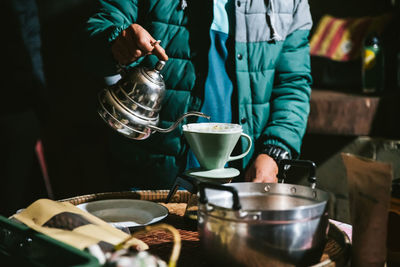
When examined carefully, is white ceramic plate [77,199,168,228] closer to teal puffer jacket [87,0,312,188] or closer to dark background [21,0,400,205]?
teal puffer jacket [87,0,312,188]

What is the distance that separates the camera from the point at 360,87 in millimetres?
3328

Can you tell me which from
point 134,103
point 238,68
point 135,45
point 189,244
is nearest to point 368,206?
point 189,244

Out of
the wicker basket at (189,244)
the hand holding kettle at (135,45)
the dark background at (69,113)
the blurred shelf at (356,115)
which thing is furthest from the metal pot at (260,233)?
the dark background at (69,113)

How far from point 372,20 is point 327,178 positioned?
4.05 feet

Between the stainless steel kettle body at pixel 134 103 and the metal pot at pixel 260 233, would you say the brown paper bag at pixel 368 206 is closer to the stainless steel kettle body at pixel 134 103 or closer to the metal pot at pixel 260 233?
the metal pot at pixel 260 233

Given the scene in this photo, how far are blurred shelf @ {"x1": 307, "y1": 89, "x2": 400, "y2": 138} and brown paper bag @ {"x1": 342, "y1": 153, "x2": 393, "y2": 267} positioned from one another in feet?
6.67

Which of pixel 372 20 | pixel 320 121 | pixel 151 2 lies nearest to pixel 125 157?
pixel 151 2

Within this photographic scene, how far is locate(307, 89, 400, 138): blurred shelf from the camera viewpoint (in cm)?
285

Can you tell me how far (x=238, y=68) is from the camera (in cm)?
168

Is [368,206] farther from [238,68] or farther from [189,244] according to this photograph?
[238,68]

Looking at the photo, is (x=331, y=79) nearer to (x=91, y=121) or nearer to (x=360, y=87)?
(x=360, y=87)

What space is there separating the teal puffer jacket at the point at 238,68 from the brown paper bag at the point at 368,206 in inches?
30.5

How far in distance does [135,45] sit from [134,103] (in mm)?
174

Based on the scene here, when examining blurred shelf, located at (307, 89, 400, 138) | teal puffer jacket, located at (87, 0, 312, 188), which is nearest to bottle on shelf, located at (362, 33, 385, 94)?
blurred shelf, located at (307, 89, 400, 138)
